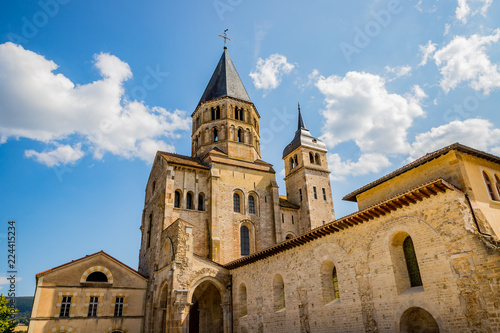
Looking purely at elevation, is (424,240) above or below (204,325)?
above

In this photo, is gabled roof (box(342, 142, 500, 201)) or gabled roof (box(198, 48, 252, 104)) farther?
gabled roof (box(198, 48, 252, 104))

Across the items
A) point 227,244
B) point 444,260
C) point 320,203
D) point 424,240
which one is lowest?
point 444,260

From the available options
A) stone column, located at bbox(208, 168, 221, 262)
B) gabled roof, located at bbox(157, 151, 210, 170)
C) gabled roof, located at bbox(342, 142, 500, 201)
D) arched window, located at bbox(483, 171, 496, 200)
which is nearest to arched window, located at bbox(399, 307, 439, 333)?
arched window, located at bbox(483, 171, 496, 200)

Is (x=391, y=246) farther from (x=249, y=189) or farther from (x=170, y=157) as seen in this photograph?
(x=170, y=157)

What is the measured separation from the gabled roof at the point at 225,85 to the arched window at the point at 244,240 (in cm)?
1346

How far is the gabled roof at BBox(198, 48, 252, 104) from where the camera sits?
110ft

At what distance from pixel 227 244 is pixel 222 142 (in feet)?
32.2

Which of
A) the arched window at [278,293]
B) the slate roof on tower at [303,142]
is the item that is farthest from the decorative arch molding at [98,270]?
the slate roof on tower at [303,142]

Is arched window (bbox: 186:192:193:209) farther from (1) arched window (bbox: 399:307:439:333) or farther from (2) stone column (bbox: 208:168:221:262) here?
(1) arched window (bbox: 399:307:439:333)

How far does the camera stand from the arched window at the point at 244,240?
87.0ft

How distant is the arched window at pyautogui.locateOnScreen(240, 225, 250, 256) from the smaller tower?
5522mm

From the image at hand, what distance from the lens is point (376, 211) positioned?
12.9 m

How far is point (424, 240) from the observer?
37.3ft

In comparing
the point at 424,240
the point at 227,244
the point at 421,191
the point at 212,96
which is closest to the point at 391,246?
the point at 424,240
